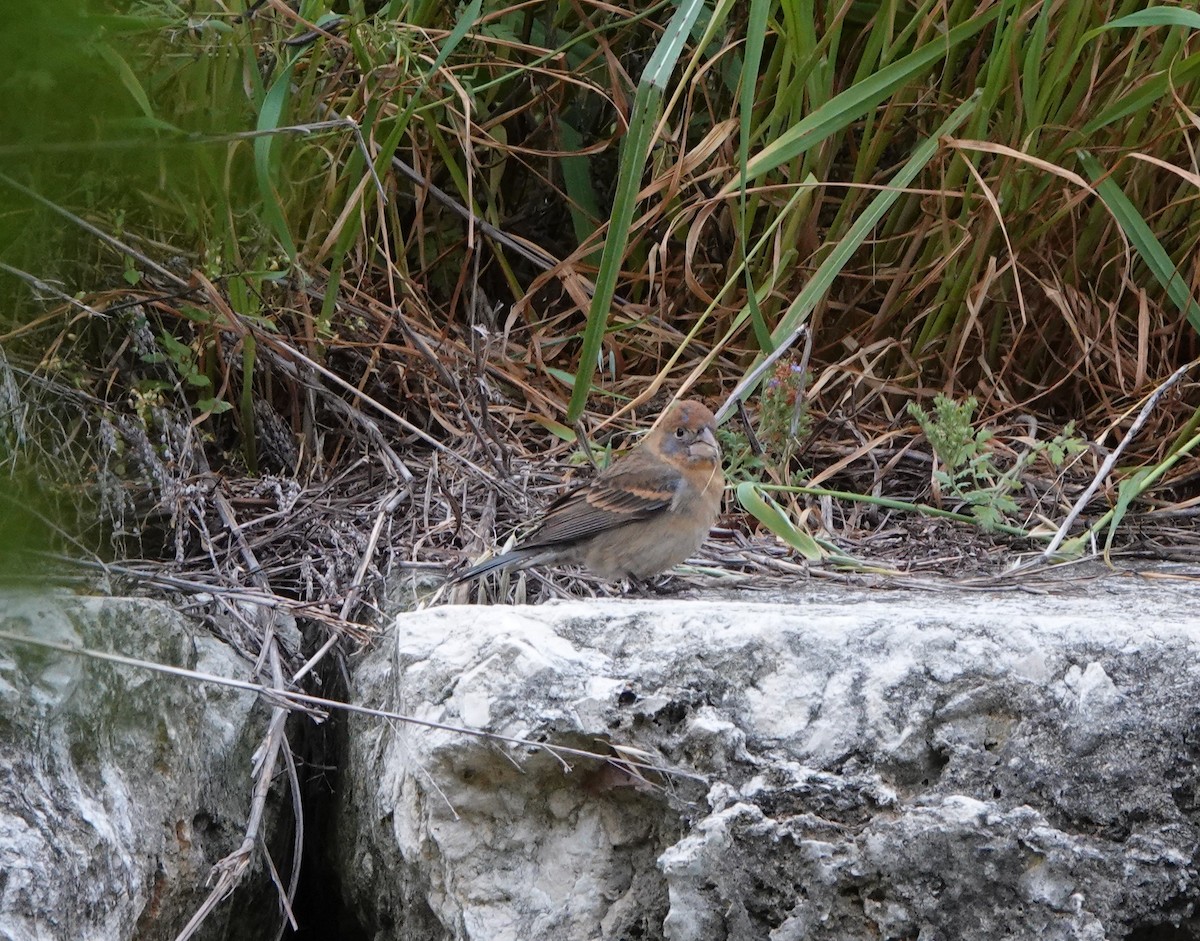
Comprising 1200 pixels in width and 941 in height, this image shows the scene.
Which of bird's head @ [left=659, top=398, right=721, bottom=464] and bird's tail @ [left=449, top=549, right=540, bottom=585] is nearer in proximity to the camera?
bird's tail @ [left=449, top=549, right=540, bottom=585]

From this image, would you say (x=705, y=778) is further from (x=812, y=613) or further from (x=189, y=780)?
(x=189, y=780)

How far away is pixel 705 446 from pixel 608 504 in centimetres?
35

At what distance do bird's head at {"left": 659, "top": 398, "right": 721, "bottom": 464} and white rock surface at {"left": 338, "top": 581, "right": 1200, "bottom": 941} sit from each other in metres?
1.42

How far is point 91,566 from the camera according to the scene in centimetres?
270

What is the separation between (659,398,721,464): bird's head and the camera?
4086mm

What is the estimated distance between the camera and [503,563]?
11.5ft

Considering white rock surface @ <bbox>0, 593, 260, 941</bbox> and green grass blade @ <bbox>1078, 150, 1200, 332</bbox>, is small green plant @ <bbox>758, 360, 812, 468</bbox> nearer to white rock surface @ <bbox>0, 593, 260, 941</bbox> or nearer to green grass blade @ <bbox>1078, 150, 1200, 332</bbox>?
green grass blade @ <bbox>1078, 150, 1200, 332</bbox>

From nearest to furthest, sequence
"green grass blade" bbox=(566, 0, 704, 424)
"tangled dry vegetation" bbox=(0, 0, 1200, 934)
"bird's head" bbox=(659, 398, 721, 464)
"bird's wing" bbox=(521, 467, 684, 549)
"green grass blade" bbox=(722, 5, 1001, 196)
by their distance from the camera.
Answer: "green grass blade" bbox=(566, 0, 704, 424), "tangled dry vegetation" bbox=(0, 0, 1200, 934), "bird's wing" bbox=(521, 467, 684, 549), "green grass blade" bbox=(722, 5, 1001, 196), "bird's head" bbox=(659, 398, 721, 464)

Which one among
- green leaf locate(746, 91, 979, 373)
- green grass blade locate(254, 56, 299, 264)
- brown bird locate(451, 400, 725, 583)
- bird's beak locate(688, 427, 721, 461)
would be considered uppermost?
green grass blade locate(254, 56, 299, 264)

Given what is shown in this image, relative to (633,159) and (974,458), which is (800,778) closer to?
(633,159)

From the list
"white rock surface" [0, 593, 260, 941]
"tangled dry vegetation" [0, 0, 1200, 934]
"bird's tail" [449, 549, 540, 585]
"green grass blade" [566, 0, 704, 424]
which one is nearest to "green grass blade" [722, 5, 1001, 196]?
"tangled dry vegetation" [0, 0, 1200, 934]

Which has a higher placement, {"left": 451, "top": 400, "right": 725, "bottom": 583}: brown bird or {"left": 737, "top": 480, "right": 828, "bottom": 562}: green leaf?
{"left": 737, "top": 480, "right": 828, "bottom": 562}: green leaf

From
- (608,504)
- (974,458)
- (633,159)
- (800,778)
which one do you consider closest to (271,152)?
(633,159)

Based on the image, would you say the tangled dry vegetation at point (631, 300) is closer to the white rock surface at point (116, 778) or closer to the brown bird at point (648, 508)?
the brown bird at point (648, 508)
